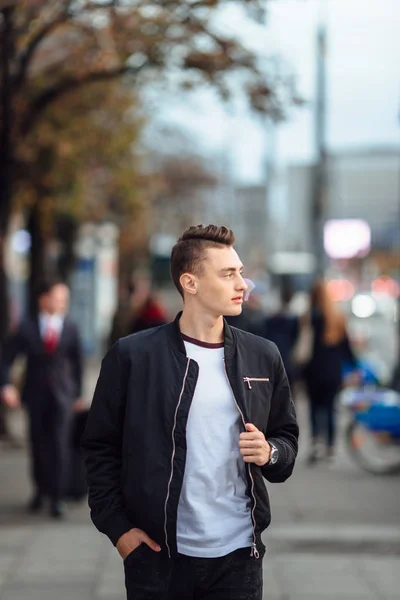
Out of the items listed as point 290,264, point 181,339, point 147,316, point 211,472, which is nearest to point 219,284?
point 181,339

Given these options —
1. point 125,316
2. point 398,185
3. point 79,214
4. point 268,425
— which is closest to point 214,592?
point 268,425

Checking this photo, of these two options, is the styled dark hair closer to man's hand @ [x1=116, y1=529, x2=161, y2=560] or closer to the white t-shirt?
the white t-shirt

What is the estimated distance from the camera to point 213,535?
3.53m

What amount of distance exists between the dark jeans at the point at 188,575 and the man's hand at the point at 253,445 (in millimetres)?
316

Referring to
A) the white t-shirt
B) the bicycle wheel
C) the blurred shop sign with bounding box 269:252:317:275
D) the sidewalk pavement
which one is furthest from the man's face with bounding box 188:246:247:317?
the blurred shop sign with bounding box 269:252:317:275

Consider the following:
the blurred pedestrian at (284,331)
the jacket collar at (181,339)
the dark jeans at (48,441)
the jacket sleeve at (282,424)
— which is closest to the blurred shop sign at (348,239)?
the blurred pedestrian at (284,331)

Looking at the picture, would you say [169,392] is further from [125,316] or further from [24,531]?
[125,316]

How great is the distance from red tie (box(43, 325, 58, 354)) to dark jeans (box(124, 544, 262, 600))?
5626 mm

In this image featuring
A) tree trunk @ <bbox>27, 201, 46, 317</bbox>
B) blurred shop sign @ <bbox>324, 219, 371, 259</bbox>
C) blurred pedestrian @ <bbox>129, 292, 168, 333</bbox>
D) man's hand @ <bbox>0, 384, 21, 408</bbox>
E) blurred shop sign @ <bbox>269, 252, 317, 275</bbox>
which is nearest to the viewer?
man's hand @ <bbox>0, 384, 21, 408</bbox>

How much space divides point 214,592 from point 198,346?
0.74 m

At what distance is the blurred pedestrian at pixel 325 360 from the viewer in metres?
11.9

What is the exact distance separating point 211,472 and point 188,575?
12.6 inches

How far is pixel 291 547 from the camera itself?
314 inches

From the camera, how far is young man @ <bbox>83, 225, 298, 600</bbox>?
3512 mm
